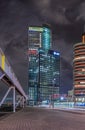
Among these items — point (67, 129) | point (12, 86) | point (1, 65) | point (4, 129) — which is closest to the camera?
point (4, 129)

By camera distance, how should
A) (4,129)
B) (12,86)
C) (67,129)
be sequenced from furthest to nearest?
(12,86), (67,129), (4,129)

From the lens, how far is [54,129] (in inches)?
747

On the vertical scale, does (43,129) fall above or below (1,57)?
below

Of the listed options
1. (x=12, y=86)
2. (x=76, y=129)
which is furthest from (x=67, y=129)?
(x=12, y=86)

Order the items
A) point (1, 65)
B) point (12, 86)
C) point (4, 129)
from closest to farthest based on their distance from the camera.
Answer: point (4, 129) → point (1, 65) → point (12, 86)

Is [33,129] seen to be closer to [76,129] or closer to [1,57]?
[76,129]

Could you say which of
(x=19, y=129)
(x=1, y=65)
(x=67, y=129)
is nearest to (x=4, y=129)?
(x=19, y=129)

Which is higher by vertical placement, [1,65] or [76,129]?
[1,65]

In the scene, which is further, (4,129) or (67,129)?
(67,129)

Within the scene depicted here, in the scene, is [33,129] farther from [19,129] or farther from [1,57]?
[1,57]

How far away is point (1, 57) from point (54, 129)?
37.1ft

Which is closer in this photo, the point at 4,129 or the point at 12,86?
the point at 4,129

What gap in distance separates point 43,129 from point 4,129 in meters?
2.04

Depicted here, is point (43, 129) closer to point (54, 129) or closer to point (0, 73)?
point (54, 129)
